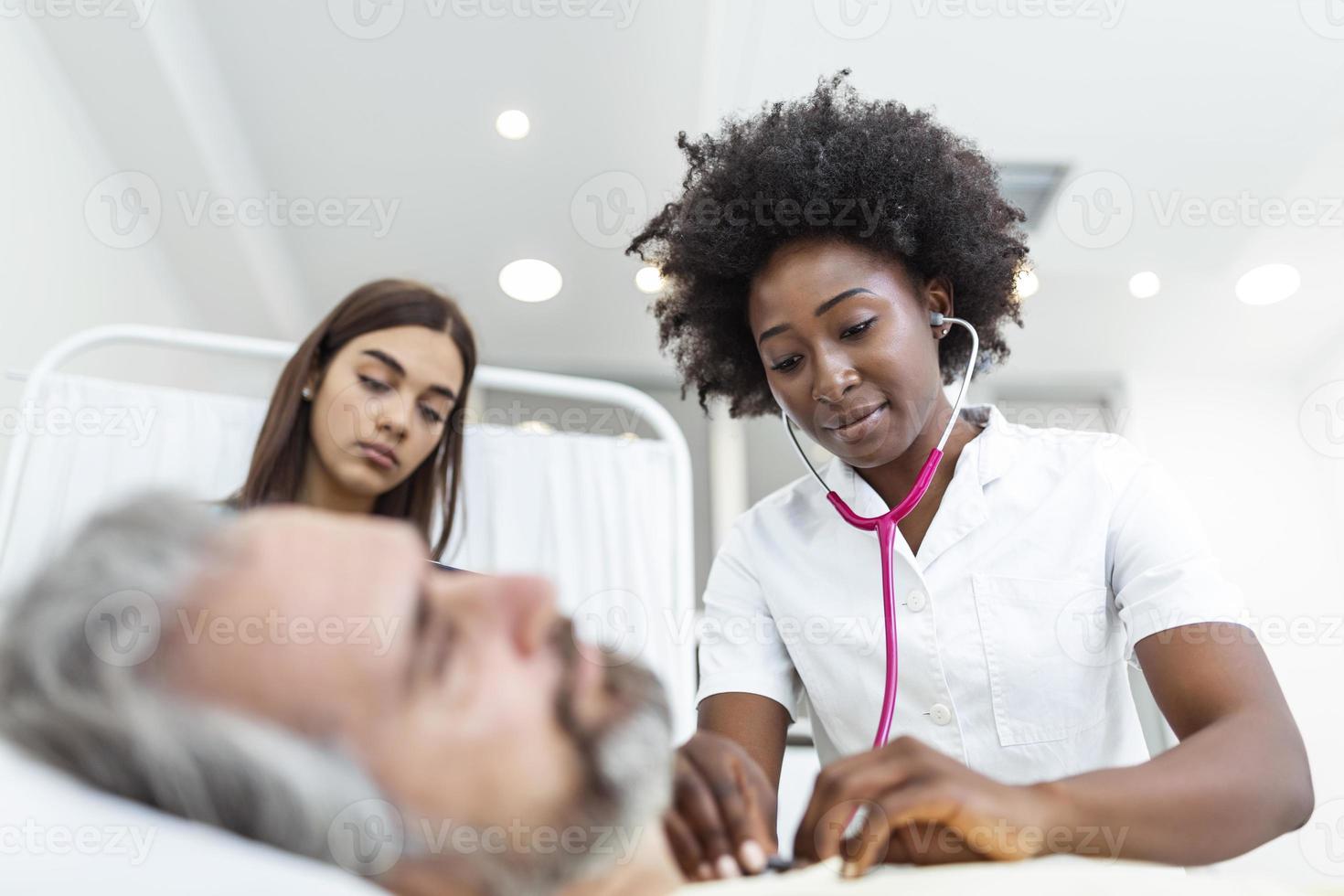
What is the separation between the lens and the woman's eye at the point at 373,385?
1.70 metres

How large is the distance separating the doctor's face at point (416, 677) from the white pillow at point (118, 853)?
0.21 ft

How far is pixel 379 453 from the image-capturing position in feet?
5.41

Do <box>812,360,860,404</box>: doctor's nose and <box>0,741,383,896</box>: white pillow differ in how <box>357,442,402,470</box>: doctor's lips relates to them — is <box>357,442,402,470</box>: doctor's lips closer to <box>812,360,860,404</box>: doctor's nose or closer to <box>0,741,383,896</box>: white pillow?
<box>812,360,860,404</box>: doctor's nose

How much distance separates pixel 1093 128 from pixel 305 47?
1923 mm

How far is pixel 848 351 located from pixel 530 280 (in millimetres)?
→ 2146

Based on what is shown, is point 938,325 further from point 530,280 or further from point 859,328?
point 530,280

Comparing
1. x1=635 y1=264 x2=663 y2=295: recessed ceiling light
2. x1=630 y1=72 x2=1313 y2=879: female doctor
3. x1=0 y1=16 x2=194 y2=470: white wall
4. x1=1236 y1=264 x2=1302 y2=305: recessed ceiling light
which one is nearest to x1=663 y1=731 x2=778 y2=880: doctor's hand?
x1=630 y1=72 x2=1313 y2=879: female doctor

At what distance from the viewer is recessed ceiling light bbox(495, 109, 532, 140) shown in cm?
250

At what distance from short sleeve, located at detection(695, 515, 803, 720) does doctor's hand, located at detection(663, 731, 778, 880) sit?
419mm

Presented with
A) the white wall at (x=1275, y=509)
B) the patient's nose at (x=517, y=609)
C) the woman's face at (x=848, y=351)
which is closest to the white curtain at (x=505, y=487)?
the woman's face at (x=848, y=351)

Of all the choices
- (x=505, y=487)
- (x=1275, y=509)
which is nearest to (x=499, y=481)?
(x=505, y=487)

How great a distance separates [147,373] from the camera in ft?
8.33

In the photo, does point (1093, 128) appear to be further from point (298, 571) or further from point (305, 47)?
point (298, 571)

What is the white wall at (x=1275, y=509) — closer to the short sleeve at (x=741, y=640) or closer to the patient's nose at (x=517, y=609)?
the short sleeve at (x=741, y=640)
